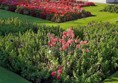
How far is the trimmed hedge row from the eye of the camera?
293 inches

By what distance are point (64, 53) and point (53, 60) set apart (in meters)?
0.45

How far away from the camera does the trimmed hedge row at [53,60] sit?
293 inches

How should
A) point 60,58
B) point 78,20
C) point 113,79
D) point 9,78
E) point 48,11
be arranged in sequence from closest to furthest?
point 9,78 < point 113,79 < point 60,58 < point 78,20 < point 48,11

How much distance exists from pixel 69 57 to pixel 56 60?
338 mm

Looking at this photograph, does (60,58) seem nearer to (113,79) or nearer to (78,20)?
(113,79)

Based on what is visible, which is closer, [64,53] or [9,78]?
[9,78]

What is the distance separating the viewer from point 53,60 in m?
7.81

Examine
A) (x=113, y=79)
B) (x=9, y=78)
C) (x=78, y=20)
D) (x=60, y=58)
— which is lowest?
(x=78, y=20)

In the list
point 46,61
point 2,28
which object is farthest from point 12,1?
point 46,61

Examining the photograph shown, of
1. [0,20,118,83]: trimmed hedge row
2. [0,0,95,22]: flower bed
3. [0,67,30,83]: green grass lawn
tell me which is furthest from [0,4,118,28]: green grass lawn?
[0,67,30,83]: green grass lawn

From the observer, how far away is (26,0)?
20.8m

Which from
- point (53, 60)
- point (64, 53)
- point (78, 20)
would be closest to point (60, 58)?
point (64, 53)

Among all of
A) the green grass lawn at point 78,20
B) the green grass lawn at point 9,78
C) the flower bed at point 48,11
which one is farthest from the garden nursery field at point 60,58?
the flower bed at point 48,11

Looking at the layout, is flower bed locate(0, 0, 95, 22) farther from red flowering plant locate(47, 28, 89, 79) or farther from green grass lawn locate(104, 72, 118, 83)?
green grass lawn locate(104, 72, 118, 83)
